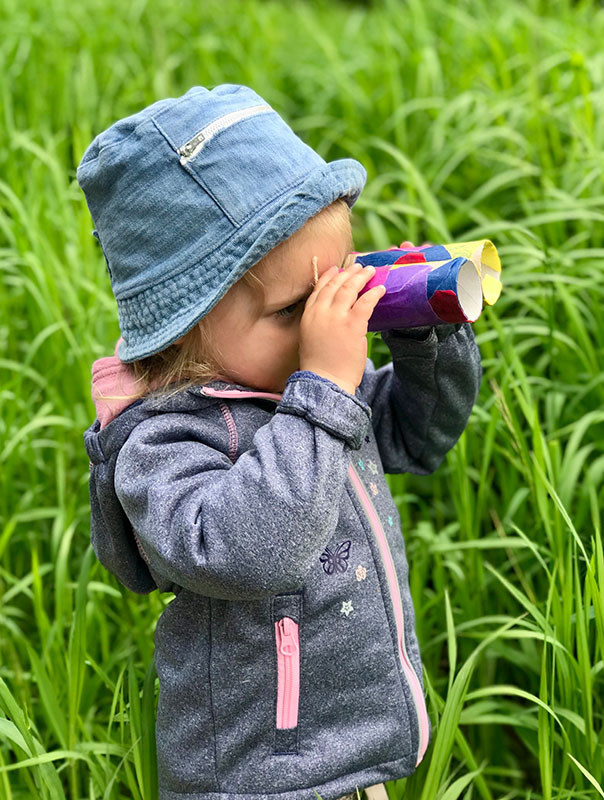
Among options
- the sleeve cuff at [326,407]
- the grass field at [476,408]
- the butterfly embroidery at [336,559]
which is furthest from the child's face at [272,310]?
the grass field at [476,408]

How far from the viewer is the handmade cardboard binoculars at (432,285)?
1.13 meters

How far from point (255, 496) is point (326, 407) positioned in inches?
5.5

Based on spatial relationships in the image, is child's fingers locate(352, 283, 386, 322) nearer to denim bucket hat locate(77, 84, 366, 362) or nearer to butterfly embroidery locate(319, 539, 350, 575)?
denim bucket hat locate(77, 84, 366, 362)

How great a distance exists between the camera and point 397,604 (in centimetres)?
130

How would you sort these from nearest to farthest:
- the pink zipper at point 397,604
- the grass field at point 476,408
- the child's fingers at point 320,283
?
the child's fingers at point 320,283 → the pink zipper at point 397,604 → the grass field at point 476,408

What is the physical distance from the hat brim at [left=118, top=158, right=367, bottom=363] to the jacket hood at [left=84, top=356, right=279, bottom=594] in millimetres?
81

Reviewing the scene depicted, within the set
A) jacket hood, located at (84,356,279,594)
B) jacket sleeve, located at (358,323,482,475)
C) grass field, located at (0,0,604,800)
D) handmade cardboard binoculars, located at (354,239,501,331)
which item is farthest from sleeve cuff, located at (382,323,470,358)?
grass field, located at (0,0,604,800)

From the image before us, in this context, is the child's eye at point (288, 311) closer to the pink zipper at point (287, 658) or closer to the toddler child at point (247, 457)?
the toddler child at point (247, 457)

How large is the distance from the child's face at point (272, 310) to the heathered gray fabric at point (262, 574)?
0.16 feet

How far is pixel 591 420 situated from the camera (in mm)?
1858

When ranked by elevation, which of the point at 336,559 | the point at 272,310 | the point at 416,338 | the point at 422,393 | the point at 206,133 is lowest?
the point at 336,559

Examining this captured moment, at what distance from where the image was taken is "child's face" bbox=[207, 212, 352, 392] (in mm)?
1197

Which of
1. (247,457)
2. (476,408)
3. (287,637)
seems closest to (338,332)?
(247,457)

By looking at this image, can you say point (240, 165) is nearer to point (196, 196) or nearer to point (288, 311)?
point (196, 196)
